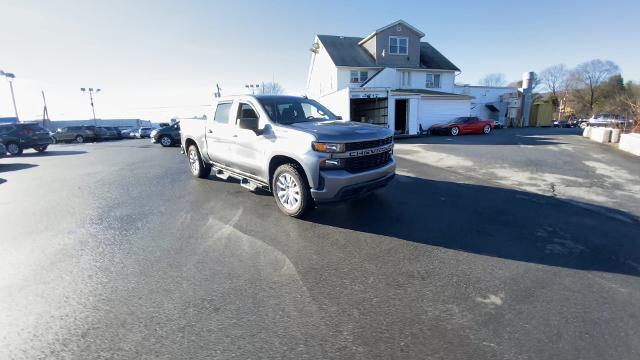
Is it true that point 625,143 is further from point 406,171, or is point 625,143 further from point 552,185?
point 406,171

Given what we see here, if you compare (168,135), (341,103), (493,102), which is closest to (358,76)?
(341,103)

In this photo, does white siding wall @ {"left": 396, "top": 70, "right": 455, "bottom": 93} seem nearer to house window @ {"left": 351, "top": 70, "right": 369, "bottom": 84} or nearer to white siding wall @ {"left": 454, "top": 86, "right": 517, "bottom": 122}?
house window @ {"left": 351, "top": 70, "right": 369, "bottom": 84}

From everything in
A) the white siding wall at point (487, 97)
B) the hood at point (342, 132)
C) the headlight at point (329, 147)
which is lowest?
the headlight at point (329, 147)

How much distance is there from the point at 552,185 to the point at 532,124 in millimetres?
35977

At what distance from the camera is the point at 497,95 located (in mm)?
35406

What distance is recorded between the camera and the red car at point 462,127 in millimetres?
21547

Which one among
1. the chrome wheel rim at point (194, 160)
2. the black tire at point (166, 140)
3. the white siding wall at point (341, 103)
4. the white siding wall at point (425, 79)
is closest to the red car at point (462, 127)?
the white siding wall at point (341, 103)

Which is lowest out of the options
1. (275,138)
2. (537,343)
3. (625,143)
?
(537,343)

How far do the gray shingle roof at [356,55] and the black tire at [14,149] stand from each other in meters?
23.1

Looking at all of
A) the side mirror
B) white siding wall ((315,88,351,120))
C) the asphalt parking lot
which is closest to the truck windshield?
the side mirror

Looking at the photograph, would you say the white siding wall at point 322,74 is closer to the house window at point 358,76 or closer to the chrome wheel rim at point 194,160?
the house window at point 358,76

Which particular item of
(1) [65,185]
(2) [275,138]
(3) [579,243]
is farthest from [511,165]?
(1) [65,185]

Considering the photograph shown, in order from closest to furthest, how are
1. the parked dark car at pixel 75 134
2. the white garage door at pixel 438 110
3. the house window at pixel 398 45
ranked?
the white garage door at pixel 438 110, the house window at pixel 398 45, the parked dark car at pixel 75 134

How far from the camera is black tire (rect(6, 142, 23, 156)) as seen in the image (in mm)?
16828
